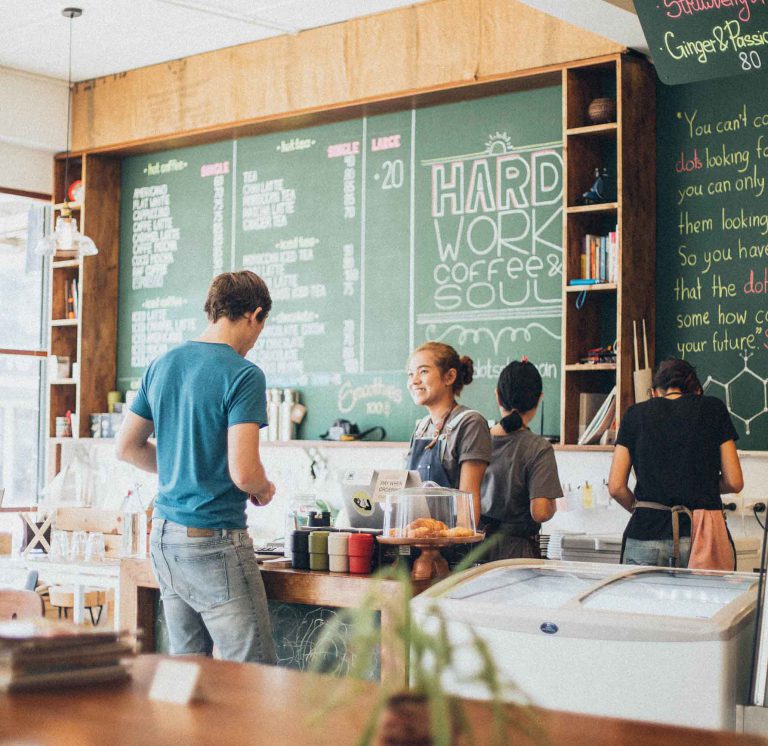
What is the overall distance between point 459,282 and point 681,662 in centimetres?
367

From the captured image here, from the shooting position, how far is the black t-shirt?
4062 mm

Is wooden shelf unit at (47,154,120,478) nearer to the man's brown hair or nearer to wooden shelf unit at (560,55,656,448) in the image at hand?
wooden shelf unit at (560,55,656,448)

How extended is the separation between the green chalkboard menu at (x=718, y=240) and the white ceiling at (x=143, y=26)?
A: 1635 millimetres

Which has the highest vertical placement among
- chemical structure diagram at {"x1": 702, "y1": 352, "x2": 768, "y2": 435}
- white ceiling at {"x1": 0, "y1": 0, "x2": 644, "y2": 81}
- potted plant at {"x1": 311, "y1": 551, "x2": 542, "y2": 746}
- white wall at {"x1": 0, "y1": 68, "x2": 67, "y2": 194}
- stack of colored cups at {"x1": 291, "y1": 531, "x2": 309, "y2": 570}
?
white ceiling at {"x1": 0, "y1": 0, "x2": 644, "y2": 81}

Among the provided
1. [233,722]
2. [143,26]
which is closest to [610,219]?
[143,26]

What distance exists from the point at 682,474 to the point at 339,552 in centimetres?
134

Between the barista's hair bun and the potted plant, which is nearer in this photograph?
the potted plant

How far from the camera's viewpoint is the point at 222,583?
3152 mm

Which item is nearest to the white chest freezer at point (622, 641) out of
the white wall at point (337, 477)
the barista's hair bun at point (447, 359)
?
the barista's hair bun at point (447, 359)

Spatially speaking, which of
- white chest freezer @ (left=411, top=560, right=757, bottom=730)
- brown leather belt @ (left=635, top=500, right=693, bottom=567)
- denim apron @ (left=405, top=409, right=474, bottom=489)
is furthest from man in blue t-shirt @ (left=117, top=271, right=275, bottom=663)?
brown leather belt @ (left=635, top=500, right=693, bottom=567)

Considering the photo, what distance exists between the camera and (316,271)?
6.59 m

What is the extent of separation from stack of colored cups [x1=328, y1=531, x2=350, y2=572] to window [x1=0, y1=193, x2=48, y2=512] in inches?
177

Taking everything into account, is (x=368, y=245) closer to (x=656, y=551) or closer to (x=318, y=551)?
(x=656, y=551)

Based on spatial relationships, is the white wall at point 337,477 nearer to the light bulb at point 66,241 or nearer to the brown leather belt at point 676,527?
the brown leather belt at point 676,527
